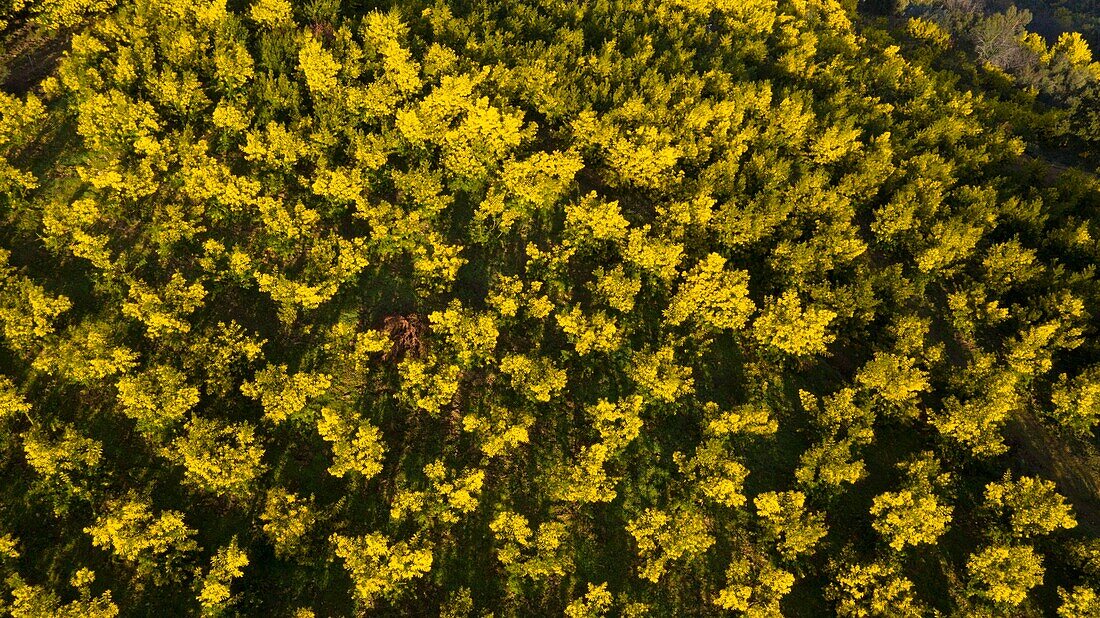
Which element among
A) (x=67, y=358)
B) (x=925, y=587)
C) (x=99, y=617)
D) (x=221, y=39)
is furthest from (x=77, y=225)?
(x=925, y=587)

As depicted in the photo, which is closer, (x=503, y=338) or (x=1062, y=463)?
(x=503, y=338)

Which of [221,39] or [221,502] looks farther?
[221,39]

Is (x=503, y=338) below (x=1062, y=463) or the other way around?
below

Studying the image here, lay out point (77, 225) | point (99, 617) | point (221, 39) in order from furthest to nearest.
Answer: point (221, 39) < point (77, 225) < point (99, 617)

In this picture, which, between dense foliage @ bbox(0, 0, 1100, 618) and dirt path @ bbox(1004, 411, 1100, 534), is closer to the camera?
dense foliage @ bbox(0, 0, 1100, 618)

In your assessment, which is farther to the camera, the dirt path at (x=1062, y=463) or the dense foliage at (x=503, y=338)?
the dirt path at (x=1062, y=463)

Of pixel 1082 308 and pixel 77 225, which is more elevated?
pixel 1082 308

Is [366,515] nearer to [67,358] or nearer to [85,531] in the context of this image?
[85,531]

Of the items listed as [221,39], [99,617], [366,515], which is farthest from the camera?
[221,39]
